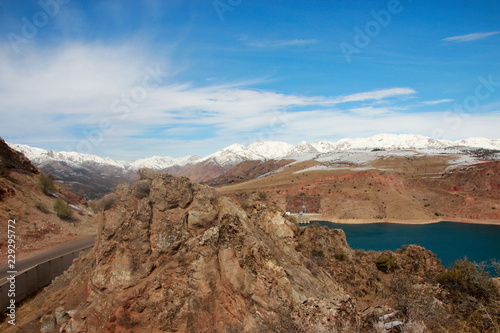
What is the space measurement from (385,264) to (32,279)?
18.2 meters

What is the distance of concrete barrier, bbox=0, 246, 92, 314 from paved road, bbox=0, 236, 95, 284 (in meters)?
1.91

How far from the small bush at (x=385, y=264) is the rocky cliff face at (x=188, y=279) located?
29.3ft

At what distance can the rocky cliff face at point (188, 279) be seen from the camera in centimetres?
684

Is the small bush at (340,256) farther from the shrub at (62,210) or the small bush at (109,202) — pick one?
the shrub at (62,210)

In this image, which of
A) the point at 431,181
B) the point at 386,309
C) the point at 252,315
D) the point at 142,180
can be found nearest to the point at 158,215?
the point at 142,180

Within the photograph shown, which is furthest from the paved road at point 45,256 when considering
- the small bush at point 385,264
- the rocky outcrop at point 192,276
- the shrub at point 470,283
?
the shrub at point 470,283

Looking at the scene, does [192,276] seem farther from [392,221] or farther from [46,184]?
[392,221]

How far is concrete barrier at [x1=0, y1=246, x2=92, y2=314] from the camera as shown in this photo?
42.8 ft

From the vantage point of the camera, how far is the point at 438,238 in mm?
53531

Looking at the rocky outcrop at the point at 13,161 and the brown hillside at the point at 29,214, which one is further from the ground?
the rocky outcrop at the point at 13,161

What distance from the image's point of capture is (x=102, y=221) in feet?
31.1

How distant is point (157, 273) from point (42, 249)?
865 inches

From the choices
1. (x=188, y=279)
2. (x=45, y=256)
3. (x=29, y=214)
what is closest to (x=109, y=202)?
(x=188, y=279)

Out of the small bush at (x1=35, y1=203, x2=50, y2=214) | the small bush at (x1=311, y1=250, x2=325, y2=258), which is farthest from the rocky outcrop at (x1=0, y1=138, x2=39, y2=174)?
the small bush at (x1=311, y1=250, x2=325, y2=258)
